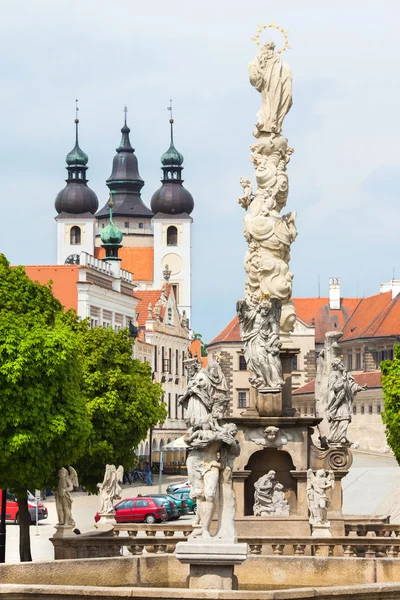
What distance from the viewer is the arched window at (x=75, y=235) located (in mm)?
158375

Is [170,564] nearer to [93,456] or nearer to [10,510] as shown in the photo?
[93,456]

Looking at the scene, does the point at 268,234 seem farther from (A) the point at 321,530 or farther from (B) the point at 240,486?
(A) the point at 321,530

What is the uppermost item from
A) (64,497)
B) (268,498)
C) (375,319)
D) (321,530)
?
(375,319)

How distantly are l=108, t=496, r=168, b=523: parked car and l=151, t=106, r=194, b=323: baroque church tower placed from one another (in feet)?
368

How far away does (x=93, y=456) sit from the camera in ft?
163

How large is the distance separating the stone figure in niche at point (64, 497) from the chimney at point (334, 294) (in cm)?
12441

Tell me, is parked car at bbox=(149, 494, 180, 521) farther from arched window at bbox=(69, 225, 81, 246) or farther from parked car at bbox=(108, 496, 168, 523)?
arched window at bbox=(69, 225, 81, 246)

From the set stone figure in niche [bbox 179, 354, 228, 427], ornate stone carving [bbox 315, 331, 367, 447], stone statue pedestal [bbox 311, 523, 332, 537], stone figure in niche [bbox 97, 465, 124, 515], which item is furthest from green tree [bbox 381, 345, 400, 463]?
stone figure in niche [bbox 179, 354, 228, 427]

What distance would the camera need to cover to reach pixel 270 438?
28.7 meters

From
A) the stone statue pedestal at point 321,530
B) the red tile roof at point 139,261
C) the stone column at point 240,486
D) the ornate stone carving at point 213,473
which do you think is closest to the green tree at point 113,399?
the stone column at point 240,486

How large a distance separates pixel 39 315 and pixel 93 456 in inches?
488

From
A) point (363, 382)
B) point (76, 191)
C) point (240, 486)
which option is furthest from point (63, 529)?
point (76, 191)

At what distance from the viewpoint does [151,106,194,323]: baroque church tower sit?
544ft

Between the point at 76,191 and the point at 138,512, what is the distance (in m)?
107
